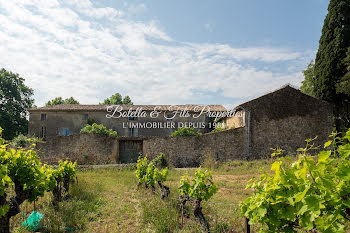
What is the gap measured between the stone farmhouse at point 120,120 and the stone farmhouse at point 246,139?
6.60 meters

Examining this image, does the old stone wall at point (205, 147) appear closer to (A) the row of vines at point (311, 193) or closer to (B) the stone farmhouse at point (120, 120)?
(B) the stone farmhouse at point (120, 120)

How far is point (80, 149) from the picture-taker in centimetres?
1939

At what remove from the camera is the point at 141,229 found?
5.59 metres

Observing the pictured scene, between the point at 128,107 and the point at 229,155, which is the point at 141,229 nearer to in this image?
the point at 229,155

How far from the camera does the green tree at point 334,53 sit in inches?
772

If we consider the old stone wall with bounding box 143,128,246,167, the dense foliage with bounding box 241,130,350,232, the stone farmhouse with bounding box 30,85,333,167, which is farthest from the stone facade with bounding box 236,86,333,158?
the dense foliage with bounding box 241,130,350,232

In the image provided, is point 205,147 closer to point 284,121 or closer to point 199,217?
point 284,121

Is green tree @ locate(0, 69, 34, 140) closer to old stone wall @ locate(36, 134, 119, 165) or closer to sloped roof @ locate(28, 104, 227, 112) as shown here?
sloped roof @ locate(28, 104, 227, 112)

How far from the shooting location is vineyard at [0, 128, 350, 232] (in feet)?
6.23

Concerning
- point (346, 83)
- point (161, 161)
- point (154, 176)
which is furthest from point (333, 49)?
point (154, 176)

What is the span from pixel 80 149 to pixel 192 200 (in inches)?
616

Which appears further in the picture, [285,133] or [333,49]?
[333,49]

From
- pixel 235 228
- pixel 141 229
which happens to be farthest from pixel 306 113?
pixel 141 229

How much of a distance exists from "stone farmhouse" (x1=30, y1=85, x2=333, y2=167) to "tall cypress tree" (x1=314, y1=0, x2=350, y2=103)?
172 cm
